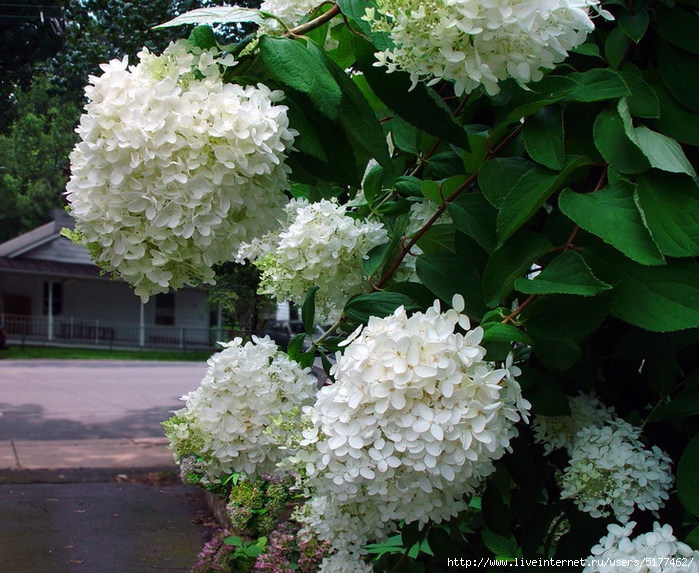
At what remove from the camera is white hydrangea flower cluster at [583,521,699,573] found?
98 cm

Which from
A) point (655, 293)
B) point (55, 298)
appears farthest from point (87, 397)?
point (55, 298)

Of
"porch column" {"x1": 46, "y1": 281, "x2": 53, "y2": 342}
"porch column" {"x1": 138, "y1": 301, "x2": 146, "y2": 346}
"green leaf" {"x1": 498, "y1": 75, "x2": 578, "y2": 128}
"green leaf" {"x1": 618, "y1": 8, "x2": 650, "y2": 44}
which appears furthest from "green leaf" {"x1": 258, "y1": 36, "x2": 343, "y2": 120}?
"porch column" {"x1": 46, "y1": 281, "x2": 53, "y2": 342}

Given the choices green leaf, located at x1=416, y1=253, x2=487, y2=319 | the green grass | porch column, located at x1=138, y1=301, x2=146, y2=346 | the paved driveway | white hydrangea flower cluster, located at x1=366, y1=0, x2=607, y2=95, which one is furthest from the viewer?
porch column, located at x1=138, y1=301, x2=146, y2=346

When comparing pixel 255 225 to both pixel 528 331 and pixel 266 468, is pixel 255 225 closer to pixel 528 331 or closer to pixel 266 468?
pixel 528 331

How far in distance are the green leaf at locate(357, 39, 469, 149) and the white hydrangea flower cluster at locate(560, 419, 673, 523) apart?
55 cm

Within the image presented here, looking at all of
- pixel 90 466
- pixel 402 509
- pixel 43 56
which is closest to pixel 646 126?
pixel 402 509

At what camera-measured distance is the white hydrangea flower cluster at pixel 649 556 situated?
979 mm

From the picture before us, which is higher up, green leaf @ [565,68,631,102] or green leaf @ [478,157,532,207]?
green leaf @ [565,68,631,102]

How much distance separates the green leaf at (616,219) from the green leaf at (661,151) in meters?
0.05

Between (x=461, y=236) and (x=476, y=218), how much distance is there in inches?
3.2

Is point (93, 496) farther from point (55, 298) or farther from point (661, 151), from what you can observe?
point (55, 298)

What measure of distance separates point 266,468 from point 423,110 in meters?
0.69

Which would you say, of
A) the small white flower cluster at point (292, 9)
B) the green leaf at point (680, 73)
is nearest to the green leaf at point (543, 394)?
the green leaf at point (680, 73)

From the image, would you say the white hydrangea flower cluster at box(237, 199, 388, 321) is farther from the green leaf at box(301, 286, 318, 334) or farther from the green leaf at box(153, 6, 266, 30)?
the green leaf at box(153, 6, 266, 30)
